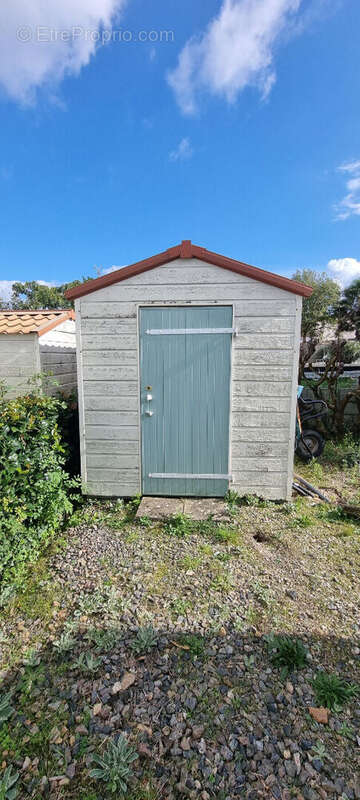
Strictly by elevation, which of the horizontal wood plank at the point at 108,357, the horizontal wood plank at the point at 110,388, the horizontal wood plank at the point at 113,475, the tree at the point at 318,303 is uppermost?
the tree at the point at 318,303

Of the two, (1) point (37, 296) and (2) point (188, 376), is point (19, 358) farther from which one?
(1) point (37, 296)

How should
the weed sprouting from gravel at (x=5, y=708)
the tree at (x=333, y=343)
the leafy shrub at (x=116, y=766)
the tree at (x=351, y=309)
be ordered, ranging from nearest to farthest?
the leafy shrub at (x=116, y=766), the weed sprouting from gravel at (x=5, y=708), the tree at (x=333, y=343), the tree at (x=351, y=309)

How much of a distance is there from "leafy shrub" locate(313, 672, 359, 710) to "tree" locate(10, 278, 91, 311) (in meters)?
26.8

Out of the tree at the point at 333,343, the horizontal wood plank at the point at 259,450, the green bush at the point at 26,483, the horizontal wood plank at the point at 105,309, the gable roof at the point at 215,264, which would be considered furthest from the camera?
the tree at the point at 333,343

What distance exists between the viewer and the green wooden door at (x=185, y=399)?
134 inches

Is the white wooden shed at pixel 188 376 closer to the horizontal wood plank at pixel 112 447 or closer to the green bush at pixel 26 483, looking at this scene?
the horizontal wood plank at pixel 112 447

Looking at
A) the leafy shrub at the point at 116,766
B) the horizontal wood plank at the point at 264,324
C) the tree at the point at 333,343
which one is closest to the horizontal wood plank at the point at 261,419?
the horizontal wood plank at the point at 264,324

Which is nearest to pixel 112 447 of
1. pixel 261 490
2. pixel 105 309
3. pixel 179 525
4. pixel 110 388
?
pixel 110 388

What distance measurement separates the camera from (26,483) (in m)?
2.58

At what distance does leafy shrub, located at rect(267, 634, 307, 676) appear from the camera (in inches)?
68.6

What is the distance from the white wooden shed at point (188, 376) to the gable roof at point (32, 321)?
103 centimetres

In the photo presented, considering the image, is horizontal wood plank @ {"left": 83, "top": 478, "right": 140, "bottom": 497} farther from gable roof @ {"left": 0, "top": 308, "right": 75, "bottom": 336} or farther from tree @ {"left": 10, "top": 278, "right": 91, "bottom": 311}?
tree @ {"left": 10, "top": 278, "right": 91, "bottom": 311}

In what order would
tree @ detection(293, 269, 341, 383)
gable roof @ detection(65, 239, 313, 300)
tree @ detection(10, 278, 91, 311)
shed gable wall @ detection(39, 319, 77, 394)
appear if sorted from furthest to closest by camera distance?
tree @ detection(10, 278, 91, 311)
tree @ detection(293, 269, 341, 383)
shed gable wall @ detection(39, 319, 77, 394)
gable roof @ detection(65, 239, 313, 300)

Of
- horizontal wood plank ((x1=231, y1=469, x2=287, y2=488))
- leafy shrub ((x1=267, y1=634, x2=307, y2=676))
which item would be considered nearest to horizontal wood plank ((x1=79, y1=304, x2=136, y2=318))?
horizontal wood plank ((x1=231, y1=469, x2=287, y2=488))
